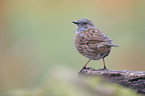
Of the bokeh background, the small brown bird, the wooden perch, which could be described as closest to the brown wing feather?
the small brown bird

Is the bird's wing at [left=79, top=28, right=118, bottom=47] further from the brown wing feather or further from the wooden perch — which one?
the wooden perch

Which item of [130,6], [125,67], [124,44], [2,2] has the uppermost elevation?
[2,2]

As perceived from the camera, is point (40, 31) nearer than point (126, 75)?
No

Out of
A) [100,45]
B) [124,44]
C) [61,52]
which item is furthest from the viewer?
[124,44]

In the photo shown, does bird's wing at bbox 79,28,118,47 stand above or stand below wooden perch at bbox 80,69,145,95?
above

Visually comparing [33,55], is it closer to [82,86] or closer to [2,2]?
[2,2]

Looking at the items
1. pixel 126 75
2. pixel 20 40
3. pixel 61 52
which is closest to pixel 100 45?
pixel 61 52
